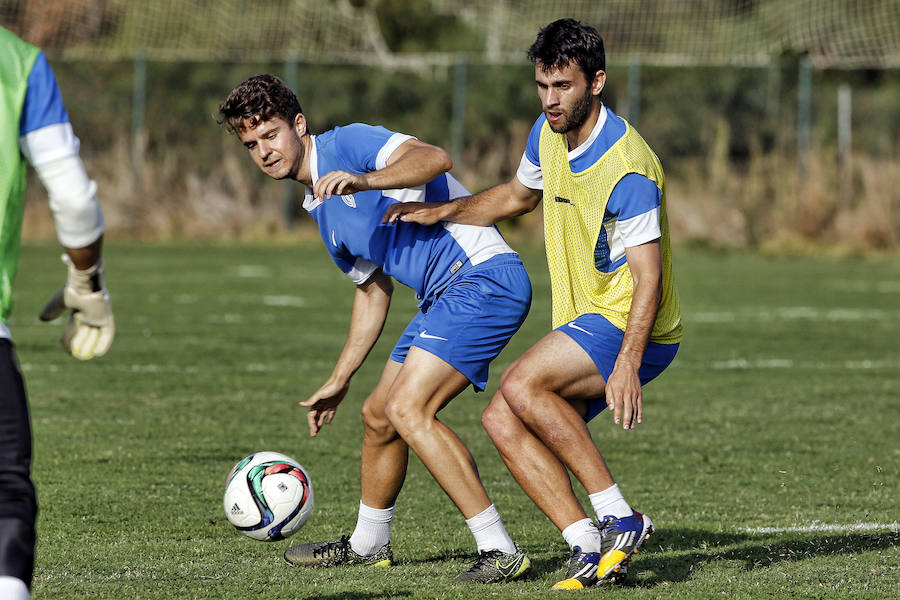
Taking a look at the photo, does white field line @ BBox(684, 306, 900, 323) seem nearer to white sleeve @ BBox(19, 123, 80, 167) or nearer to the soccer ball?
the soccer ball

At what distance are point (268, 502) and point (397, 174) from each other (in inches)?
56.7

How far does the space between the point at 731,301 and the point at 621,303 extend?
38.2 feet

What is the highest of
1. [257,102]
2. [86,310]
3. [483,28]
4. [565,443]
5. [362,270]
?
[483,28]

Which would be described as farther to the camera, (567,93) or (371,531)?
(371,531)

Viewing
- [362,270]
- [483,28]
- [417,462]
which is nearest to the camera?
[362,270]

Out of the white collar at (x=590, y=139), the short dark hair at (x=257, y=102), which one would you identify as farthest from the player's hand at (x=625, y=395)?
the short dark hair at (x=257, y=102)

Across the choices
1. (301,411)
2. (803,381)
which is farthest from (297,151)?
(803,381)

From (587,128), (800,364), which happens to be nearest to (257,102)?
(587,128)

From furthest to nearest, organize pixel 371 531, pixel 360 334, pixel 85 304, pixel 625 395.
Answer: pixel 360 334, pixel 371 531, pixel 625 395, pixel 85 304

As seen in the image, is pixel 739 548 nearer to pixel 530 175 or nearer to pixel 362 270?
pixel 530 175

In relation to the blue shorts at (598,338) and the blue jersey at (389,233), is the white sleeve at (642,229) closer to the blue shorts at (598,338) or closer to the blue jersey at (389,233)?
the blue shorts at (598,338)

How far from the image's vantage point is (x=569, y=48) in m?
5.12

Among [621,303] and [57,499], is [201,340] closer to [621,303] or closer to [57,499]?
[57,499]

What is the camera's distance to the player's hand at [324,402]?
586 cm
